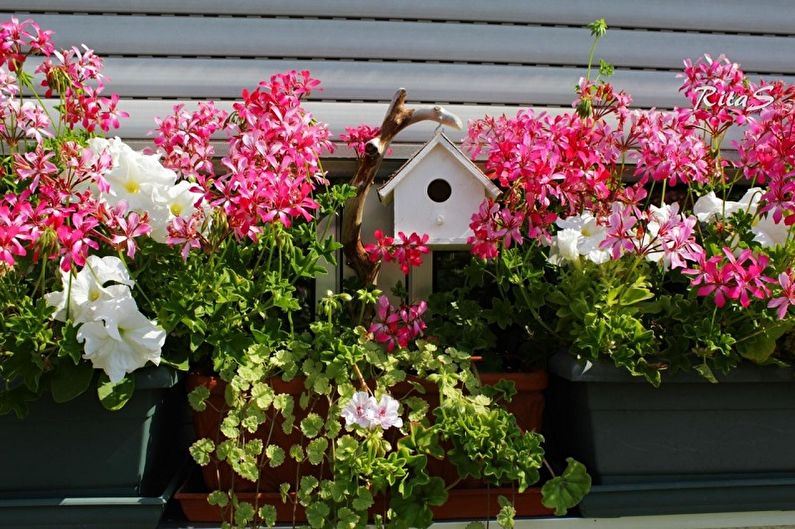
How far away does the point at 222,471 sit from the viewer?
1.39 metres

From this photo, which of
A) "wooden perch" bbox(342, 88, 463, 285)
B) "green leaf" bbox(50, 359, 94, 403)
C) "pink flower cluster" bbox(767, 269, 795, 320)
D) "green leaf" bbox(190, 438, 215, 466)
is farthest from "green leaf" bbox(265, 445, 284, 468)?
"pink flower cluster" bbox(767, 269, 795, 320)

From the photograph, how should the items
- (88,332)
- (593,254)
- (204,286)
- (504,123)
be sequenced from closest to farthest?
(88,332) → (204,286) → (593,254) → (504,123)

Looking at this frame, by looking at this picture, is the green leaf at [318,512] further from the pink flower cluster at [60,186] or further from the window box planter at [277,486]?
the pink flower cluster at [60,186]

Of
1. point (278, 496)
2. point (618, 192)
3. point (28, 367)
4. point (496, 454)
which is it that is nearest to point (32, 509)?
point (28, 367)

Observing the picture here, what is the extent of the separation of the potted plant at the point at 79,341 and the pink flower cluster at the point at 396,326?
422mm

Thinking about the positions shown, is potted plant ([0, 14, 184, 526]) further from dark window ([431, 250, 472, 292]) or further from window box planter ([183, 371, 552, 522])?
dark window ([431, 250, 472, 292])

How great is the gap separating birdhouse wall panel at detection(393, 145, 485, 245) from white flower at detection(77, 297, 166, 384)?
0.56m

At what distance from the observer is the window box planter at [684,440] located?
4.61 feet

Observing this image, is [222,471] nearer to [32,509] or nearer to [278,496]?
[278,496]

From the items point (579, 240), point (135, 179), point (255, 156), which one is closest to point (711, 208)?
point (579, 240)

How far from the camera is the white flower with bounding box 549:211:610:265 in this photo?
56.2 inches

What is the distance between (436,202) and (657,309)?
0.50 metres

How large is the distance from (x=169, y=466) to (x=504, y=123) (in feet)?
3.36

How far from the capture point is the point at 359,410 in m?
1.29
